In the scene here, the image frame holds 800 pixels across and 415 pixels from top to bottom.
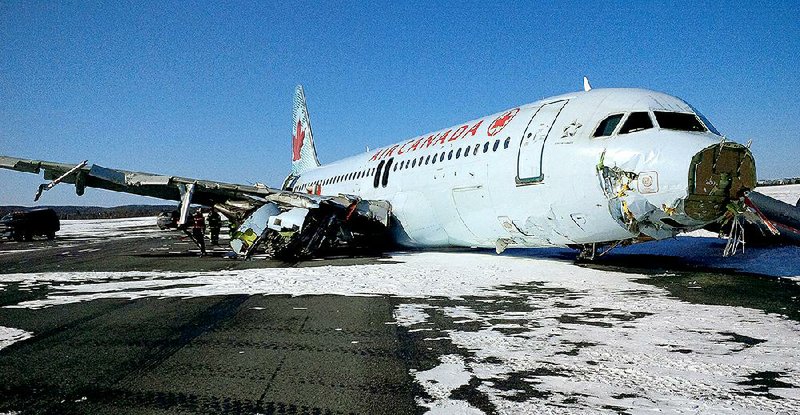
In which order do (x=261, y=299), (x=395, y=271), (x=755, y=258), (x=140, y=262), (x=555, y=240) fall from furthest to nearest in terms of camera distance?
(x=140, y=262) → (x=755, y=258) → (x=395, y=271) → (x=555, y=240) → (x=261, y=299)

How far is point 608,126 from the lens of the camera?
9.31 m

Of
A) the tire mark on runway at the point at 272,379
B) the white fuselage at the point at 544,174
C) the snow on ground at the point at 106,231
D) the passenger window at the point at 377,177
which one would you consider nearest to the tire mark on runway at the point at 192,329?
the tire mark on runway at the point at 272,379

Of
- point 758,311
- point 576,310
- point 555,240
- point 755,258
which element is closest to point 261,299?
point 576,310

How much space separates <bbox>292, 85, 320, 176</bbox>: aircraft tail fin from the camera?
31969 mm

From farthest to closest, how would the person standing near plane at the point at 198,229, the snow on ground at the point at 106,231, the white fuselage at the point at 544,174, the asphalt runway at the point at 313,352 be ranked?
the snow on ground at the point at 106,231 → the person standing near plane at the point at 198,229 → the white fuselage at the point at 544,174 → the asphalt runway at the point at 313,352

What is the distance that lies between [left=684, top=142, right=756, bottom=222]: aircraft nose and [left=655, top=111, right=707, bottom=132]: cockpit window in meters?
0.92

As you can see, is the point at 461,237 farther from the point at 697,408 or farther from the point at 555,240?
the point at 697,408

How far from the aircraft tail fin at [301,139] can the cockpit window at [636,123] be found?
24.1 m

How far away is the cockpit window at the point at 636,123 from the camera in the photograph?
29.1 ft

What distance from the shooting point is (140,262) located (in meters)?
15.0

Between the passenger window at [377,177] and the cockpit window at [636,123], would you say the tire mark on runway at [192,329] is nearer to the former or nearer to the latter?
the cockpit window at [636,123]

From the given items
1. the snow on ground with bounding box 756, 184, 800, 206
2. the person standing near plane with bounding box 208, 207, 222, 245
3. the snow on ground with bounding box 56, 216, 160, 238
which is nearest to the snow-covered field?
the person standing near plane with bounding box 208, 207, 222, 245

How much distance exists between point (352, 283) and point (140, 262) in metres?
8.58

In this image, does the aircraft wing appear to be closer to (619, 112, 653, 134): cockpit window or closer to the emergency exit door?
the emergency exit door
